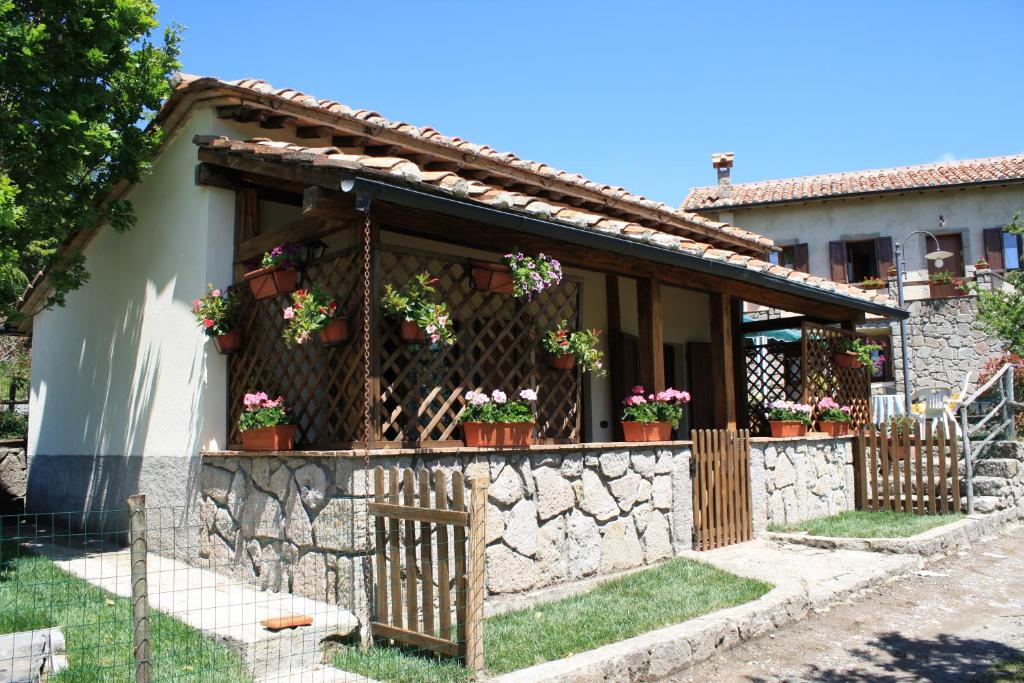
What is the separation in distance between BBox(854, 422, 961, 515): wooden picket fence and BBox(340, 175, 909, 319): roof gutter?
2142 mm

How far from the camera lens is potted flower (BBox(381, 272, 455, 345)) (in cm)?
618

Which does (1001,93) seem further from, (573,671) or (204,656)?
(204,656)

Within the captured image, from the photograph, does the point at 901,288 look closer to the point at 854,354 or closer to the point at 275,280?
the point at 854,354

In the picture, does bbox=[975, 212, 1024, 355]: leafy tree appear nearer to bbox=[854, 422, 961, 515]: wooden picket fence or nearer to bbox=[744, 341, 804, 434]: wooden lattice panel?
bbox=[854, 422, 961, 515]: wooden picket fence

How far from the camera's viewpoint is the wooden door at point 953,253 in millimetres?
25891

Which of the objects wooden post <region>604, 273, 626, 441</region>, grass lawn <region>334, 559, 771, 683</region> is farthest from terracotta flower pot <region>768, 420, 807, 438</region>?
grass lawn <region>334, 559, 771, 683</region>

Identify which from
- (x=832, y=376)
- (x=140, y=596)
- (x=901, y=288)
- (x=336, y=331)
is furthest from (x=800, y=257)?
(x=140, y=596)

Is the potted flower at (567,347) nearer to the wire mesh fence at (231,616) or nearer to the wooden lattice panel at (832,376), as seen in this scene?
the wire mesh fence at (231,616)

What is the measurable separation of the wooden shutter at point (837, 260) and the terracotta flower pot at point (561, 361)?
20.8 m

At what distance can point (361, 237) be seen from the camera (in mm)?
6164

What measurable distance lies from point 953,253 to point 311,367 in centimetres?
2447

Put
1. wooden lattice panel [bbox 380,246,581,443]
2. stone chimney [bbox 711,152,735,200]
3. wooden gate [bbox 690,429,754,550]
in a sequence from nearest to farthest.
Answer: wooden lattice panel [bbox 380,246,581,443] < wooden gate [bbox 690,429,754,550] < stone chimney [bbox 711,152,735,200]

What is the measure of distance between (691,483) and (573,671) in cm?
400

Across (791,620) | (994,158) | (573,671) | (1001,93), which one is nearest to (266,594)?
(573,671)
